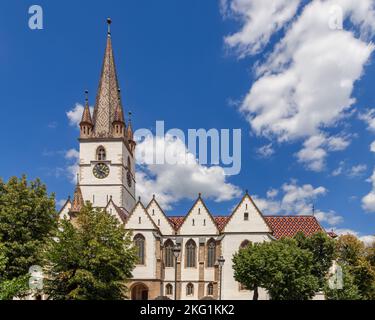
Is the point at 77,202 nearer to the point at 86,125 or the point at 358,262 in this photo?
the point at 86,125

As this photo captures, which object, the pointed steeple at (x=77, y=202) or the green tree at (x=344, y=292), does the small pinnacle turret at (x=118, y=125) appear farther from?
the green tree at (x=344, y=292)

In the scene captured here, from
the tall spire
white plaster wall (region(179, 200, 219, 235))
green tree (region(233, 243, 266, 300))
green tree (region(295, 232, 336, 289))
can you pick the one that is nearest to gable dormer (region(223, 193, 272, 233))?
white plaster wall (region(179, 200, 219, 235))

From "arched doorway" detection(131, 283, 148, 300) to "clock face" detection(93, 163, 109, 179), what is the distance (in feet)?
67.2

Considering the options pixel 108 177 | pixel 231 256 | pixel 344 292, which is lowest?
pixel 344 292

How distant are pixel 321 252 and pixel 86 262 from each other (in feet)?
98.0

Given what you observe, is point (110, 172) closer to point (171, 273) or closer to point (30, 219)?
point (171, 273)

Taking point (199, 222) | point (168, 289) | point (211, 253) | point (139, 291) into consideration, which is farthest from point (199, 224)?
point (139, 291)

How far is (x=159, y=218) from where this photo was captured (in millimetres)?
63594

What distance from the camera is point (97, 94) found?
7969 centimetres

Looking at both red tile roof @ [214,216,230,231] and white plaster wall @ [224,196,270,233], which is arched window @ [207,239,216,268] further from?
white plaster wall @ [224,196,270,233]

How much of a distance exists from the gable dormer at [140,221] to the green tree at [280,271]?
15328mm

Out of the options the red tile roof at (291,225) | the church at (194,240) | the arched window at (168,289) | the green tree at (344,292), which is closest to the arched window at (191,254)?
the church at (194,240)

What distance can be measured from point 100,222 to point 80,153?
137 ft

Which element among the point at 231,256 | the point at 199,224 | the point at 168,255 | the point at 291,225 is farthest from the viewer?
the point at 291,225
